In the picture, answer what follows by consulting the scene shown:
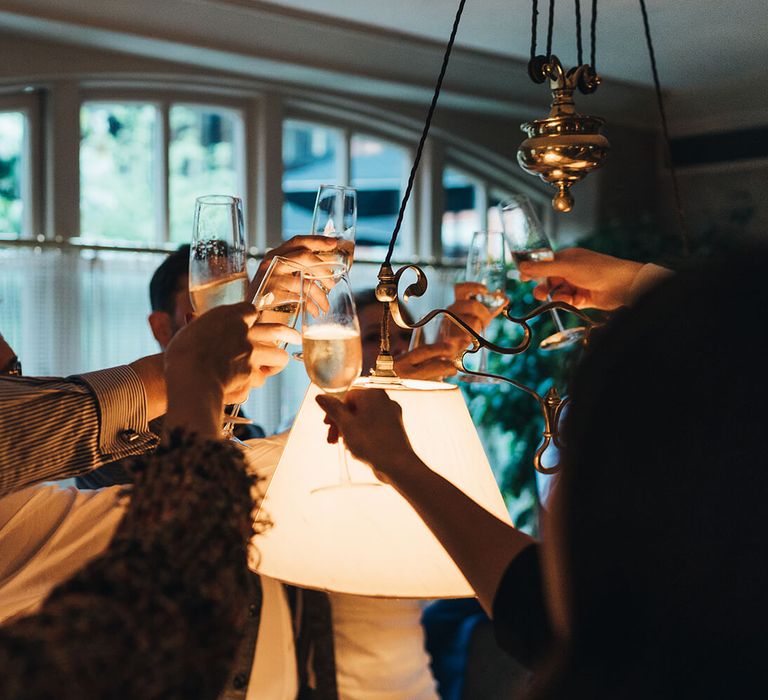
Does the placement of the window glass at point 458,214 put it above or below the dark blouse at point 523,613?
above

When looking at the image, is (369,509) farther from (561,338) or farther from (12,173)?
(12,173)

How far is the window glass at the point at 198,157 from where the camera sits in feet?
11.8

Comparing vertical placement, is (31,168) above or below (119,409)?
above

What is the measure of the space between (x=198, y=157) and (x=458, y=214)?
1.34m

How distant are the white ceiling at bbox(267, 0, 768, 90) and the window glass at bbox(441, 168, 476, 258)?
0.85m

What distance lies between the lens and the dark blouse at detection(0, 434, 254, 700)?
0.68 metres

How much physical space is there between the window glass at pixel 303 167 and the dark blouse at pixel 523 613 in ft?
9.77

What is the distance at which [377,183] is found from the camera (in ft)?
13.8

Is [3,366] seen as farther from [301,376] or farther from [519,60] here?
[519,60]

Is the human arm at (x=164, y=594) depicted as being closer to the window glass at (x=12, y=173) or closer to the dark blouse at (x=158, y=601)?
the dark blouse at (x=158, y=601)

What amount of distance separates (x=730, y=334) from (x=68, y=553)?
1.40m

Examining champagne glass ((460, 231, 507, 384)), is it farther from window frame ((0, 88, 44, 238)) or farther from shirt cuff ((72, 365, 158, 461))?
window frame ((0, 88, 44, 238))

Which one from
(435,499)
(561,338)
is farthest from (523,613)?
(561,338)

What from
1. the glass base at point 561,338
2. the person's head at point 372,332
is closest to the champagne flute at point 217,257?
the glass base at point 561,338
